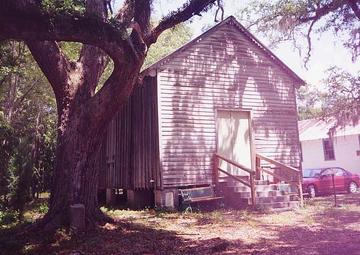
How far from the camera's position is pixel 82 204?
916 centimetres

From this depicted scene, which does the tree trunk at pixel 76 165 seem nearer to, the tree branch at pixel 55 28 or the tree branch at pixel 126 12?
the tree branch at pixel 55 28

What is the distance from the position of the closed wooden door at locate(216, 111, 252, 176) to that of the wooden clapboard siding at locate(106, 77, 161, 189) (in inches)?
101

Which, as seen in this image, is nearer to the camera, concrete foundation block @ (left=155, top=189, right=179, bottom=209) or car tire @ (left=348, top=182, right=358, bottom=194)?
concrete foundation block @ (left=155, top=189, right=179, bottom=209)

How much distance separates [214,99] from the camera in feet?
51.3

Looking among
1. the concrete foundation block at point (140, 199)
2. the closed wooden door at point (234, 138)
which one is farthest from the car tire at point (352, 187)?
the concrete foundation block at point (140, 199)

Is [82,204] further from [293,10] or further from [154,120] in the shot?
[293,10]

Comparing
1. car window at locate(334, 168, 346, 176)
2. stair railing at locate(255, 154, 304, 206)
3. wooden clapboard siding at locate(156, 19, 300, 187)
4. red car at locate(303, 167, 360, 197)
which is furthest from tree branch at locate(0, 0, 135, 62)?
car window at locate(334, 168, 346, 176)

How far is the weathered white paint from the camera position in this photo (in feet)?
87.2

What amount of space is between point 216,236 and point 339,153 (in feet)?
67.8

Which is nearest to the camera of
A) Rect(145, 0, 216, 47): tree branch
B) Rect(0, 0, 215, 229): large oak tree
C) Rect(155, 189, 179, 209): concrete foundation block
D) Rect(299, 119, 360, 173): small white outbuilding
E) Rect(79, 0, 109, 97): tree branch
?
Rect(0, 0, 215, 229): large oak tree

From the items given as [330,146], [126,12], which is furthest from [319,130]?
[126,12]

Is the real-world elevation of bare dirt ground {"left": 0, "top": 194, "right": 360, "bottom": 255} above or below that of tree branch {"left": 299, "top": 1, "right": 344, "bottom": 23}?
below

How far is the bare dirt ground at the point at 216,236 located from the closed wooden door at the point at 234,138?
10.3 ft

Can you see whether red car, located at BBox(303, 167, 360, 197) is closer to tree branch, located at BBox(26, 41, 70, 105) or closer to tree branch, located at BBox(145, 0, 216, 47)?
tree branch, located at BBox(145, 0, 216, 47)
